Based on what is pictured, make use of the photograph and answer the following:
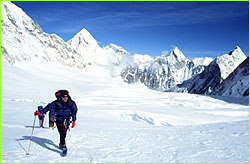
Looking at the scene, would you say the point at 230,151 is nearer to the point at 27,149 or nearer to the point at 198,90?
the point at 27,149

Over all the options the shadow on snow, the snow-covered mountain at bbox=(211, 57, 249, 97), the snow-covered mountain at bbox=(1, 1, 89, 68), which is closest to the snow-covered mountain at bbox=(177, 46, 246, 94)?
the snow-covered mountain at bbox=(211, 57, 249, 97)

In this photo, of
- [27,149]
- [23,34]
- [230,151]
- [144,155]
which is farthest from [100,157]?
[23,34]

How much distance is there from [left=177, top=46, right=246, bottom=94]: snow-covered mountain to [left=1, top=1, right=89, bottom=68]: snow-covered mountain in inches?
3574

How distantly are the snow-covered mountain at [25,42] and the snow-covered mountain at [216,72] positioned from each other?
90.8 metres

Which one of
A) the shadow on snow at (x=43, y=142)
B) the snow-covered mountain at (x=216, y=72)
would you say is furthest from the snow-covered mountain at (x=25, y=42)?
the snow-covered mountain at (x=216, y=72)

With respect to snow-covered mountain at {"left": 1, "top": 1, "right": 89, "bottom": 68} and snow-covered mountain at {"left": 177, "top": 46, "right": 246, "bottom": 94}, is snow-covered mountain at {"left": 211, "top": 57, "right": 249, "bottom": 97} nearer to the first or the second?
snow-covered mountain at {"left": 177, "top": 46, "right": 246, "bottom": 94}

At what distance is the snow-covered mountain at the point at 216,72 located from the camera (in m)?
139

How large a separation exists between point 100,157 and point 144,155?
134cm

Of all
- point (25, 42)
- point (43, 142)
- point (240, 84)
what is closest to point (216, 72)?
point (240, 84)

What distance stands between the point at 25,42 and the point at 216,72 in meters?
125

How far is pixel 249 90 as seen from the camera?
7331cm

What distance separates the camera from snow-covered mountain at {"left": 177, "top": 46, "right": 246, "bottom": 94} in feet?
455

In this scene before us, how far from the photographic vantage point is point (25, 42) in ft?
343

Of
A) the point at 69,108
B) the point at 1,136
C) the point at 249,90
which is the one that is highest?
the point at 249,90
